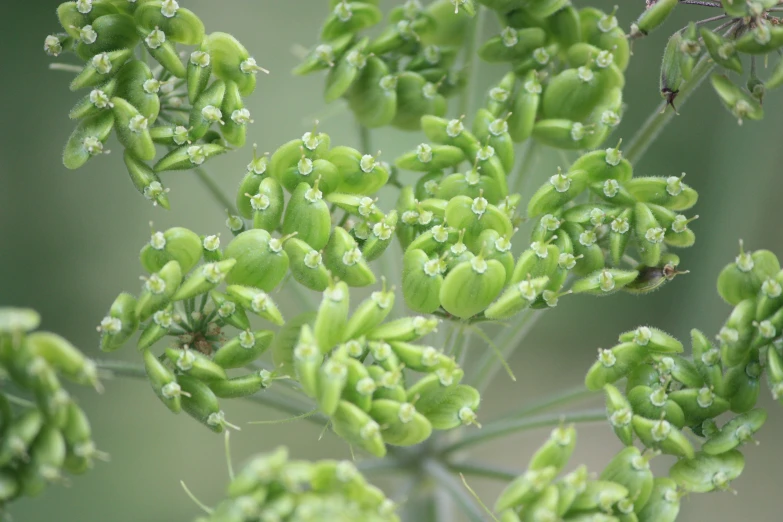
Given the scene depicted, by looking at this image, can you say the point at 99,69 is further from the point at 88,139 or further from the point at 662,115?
the point at 662,115

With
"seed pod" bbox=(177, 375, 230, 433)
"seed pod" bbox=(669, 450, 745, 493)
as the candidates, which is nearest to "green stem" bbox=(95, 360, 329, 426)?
"seed pod" bbox=(177, 375, 230, 433)

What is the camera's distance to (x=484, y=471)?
1540 mm

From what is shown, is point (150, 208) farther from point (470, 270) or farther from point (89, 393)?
point (470, 270)

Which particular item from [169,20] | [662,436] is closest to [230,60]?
[169,20]

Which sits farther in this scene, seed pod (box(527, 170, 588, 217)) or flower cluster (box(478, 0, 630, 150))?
flower cluster (box(478, 0, 630, 150))

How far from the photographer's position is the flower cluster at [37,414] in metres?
1.07

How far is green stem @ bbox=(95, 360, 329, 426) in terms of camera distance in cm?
140

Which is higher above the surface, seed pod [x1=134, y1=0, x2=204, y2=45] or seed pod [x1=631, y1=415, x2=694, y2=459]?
seed pod [x1=134, y1=0, x2=204, y2=45]

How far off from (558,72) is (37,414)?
101cm

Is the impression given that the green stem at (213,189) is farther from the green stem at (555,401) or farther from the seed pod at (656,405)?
the seed pod at (656,405)

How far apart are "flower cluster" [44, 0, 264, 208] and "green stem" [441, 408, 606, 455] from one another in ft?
2.07

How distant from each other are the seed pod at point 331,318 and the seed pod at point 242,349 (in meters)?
0.12

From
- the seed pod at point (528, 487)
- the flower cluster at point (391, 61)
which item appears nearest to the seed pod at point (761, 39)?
the flower cluster at point (391, 61)

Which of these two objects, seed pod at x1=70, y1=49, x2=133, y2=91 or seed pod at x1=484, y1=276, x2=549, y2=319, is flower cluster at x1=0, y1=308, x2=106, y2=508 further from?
seed pod at x1=484, y1=276, x2=549, y2=319
